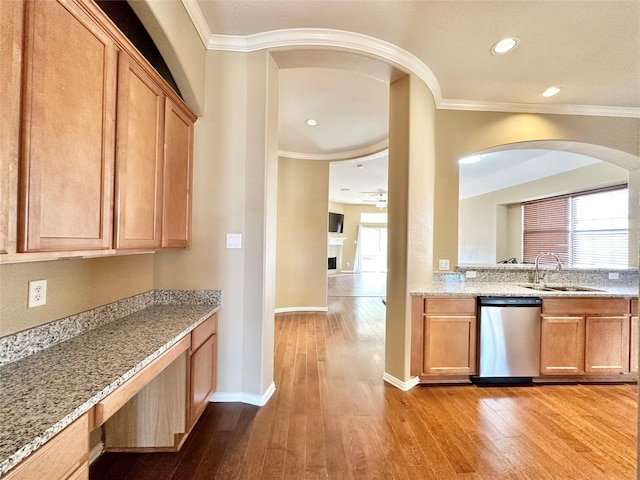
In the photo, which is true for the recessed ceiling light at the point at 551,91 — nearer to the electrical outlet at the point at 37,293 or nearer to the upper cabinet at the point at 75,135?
the upper cabinet at the point at 75,135

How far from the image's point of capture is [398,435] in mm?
1950

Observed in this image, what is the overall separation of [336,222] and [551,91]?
8.09 meters

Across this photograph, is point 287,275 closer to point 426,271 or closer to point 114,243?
point 426,271

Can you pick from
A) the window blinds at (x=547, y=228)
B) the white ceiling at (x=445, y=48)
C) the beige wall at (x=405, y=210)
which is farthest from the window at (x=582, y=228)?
the beige wall at (x=405, y=210)

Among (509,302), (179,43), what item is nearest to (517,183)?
(509,302)

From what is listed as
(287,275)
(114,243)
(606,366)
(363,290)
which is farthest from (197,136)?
(363,290)

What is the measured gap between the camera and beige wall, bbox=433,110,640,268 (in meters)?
3.17

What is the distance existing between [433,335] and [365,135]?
299 cm

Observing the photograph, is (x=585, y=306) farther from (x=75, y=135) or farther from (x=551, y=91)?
(x=75, y=135)

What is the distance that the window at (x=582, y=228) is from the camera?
13.8ft

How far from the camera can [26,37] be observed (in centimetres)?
94

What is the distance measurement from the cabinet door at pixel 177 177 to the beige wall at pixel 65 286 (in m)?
0.35

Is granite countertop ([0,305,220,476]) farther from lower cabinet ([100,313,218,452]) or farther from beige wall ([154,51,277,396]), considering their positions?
beige wall ([154,51,277,396])

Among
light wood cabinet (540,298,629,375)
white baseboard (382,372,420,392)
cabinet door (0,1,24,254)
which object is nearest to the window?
light wood cabinet (540,298,629,375)
